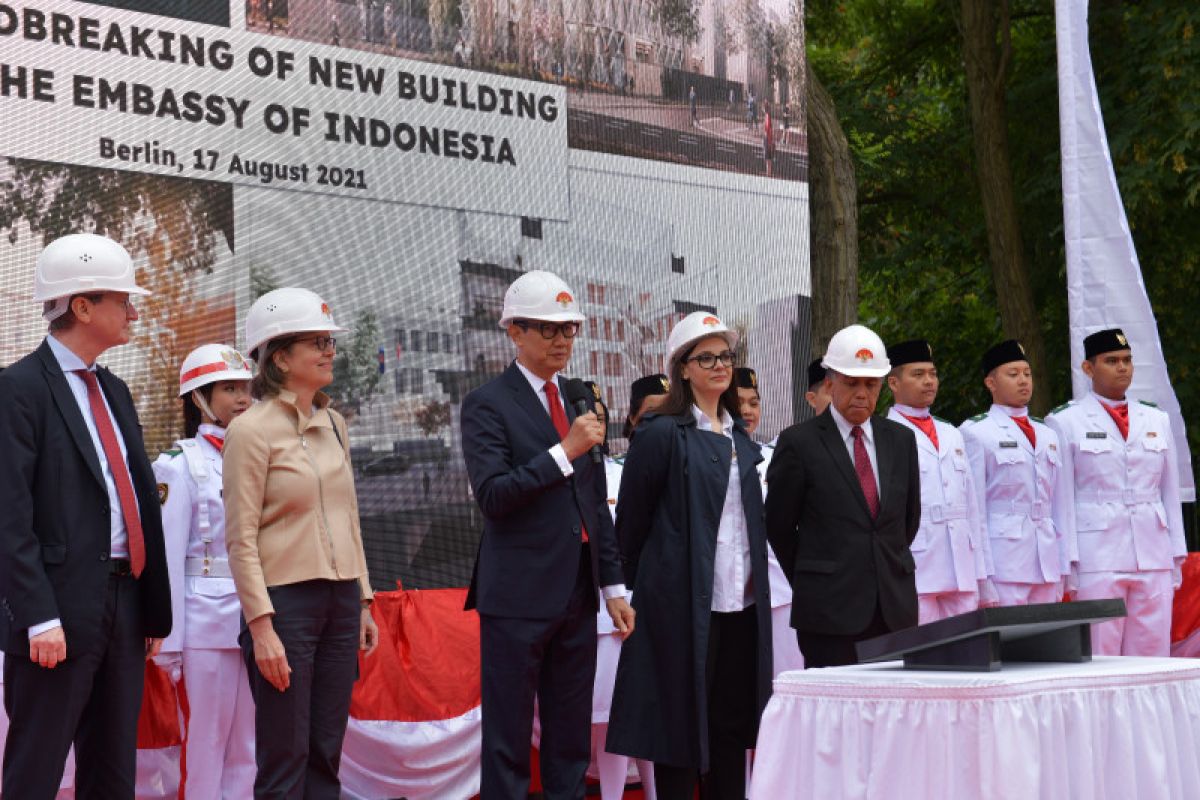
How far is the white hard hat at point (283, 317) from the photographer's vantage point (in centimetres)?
436

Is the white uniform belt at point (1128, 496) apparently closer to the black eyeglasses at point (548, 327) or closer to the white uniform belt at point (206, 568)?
the black eyeglasses at point (548, 327)

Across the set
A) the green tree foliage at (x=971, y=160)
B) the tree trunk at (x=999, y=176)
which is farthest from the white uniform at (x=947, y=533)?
the tree trunk at (x=999, y=176)

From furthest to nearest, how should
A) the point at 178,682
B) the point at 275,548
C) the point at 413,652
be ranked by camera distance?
the point at 413,652 < the point at 178,682 < the point at 275,548

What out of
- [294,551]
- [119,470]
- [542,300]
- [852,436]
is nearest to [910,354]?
[852,436]

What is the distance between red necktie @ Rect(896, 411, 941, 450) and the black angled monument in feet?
12.2

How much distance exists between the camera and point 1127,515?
763 cm

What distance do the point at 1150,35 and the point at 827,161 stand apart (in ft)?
10.1

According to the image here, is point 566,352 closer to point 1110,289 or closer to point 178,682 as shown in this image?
point 178,682

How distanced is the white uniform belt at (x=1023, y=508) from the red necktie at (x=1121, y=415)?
1.66 ft

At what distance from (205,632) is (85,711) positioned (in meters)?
1.57

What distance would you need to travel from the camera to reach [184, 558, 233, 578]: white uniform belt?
5.61 metres

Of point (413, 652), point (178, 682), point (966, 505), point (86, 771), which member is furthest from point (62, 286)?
point (966, 505)

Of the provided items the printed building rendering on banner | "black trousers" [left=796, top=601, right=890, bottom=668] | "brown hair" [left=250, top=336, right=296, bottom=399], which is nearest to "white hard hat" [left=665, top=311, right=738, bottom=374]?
"black trousers" [left=796, top=601, right=890, bottom=668]

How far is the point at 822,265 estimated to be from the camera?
1076 cm
